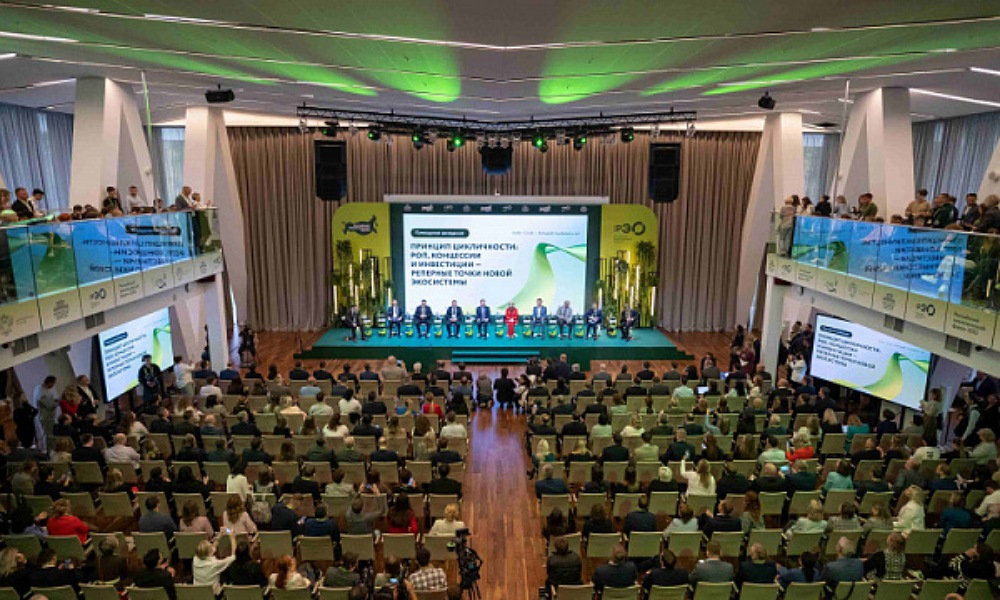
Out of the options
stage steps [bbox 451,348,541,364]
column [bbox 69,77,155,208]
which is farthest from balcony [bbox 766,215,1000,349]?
column [bbox 69,77,155,208]

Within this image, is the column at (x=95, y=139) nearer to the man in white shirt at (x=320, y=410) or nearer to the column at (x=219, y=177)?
the column at (x=219, y=177)

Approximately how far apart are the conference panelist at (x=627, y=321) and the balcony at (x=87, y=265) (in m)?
11.1

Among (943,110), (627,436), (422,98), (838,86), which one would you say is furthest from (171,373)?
(943,110)

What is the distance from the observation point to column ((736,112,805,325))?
16.3 metres

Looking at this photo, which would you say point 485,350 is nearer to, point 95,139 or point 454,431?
point 454,431

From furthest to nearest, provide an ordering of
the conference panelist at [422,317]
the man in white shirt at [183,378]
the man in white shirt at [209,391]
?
the conference panelist at [422,317], the man in white shirt at [183,378], the man in white shirt at [209,391]

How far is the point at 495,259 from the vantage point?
61.8 feet

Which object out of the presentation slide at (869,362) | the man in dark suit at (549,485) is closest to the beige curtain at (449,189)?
the presentation slide at (869,362)

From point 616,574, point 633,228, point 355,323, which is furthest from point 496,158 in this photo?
point 616,574

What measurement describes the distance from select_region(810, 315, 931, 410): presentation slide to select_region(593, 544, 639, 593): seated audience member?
826 centimetres

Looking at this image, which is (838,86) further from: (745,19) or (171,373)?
(171,373)

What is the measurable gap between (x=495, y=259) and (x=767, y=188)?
7.96m

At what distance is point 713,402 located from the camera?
11781 mm

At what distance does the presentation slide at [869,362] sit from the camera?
11344mm
